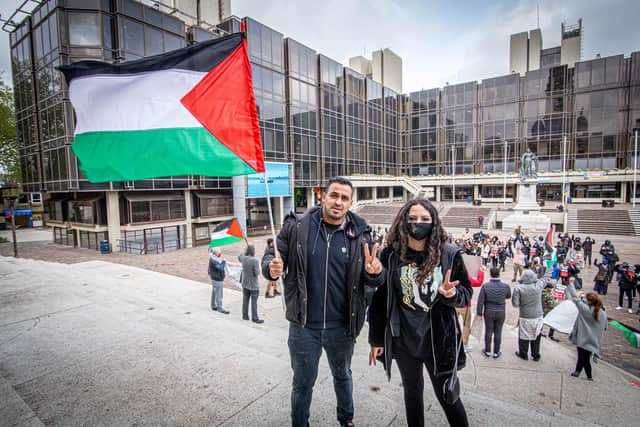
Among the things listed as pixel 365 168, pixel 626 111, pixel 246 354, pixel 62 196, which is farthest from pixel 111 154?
pixel 626 111

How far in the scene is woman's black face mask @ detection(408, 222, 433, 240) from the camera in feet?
8.78

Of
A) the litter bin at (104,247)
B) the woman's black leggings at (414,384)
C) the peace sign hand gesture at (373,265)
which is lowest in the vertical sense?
the litter bin at (104,247)

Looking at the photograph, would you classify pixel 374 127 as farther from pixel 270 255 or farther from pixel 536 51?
pixel 270 255

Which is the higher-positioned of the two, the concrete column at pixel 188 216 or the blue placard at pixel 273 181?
the blue placard at pixel 273 181

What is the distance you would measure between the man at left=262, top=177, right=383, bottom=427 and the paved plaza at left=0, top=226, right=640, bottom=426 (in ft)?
2.29

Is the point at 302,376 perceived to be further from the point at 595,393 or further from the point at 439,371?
the point at 595,393

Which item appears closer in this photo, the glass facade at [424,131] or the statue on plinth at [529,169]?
the statue on plinth at [529,169]

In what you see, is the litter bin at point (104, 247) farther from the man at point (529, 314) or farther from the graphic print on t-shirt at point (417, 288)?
the graphic print on t-shirt at point (417, 288)

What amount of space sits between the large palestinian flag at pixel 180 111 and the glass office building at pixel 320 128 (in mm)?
20700

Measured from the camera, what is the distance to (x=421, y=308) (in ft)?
8.74

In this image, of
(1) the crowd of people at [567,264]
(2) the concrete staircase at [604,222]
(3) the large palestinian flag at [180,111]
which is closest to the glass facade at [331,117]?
(1) the crowd of people at [567,264]

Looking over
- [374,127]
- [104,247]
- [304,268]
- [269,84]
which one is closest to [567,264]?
[304,268]

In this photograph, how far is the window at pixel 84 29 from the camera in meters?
21.1

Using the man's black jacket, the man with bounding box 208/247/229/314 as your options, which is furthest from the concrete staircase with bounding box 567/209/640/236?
the man's black jacket
